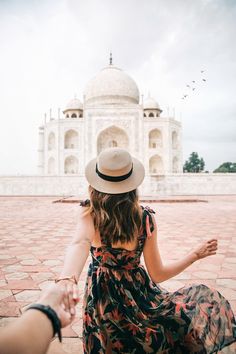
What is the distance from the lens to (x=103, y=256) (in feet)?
4.24

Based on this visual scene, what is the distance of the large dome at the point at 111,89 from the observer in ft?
96.0

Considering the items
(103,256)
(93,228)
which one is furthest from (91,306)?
(93,228)

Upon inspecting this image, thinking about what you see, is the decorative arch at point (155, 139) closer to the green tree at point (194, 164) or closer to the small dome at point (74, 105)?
the small dome at point (74, 105)

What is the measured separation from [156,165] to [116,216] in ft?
90.9

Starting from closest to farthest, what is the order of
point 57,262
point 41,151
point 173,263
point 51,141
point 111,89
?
point 173,263 → point 57,262 → point 111,89 → point 51,141 → point 41,151

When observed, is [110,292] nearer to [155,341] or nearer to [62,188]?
[155,341]

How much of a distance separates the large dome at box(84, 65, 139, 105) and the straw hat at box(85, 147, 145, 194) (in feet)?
93.4

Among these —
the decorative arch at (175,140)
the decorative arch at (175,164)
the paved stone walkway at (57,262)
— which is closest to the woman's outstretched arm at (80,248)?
the paved stone walkway at (57,262)

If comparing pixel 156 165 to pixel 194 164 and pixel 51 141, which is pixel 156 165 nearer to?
pixel 51 141

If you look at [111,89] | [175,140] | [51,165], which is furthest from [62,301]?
[111,89]

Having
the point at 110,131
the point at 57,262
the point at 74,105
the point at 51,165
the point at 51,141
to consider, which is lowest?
the point at 57,262

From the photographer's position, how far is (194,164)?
45.0 metres

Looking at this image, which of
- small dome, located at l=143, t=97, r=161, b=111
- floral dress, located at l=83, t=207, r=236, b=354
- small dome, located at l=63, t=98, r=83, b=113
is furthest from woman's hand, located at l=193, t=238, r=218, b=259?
small dome, located at l=143, t=97, r=161, b=111

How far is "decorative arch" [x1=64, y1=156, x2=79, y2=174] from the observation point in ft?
92.5
